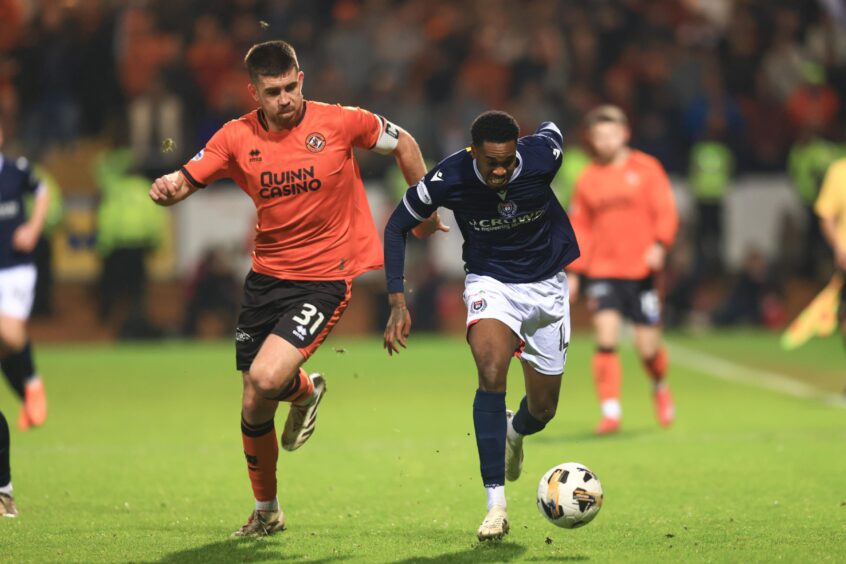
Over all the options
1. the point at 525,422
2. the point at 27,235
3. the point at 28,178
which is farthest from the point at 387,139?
the point at 28,178

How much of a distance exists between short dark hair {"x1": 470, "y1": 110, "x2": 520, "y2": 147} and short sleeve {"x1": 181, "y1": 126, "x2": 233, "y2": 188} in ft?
4.41

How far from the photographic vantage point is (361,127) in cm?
757

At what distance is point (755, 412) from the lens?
508 inches

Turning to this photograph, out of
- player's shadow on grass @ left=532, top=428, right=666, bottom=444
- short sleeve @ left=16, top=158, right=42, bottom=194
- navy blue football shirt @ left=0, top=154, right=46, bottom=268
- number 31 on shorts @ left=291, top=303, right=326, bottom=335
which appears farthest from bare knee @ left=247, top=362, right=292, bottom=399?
short sleeve @ left=16, top=158, right=42, bottom=194

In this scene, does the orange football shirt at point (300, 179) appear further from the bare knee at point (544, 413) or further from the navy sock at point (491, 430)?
the bare knee at point (544, 413)

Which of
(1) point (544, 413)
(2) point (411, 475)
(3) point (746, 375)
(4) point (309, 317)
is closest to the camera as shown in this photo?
(4) point (309, 317)

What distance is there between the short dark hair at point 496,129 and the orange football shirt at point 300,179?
0.86 metres

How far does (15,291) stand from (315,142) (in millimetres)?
4995

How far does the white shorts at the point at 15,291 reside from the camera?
1147cm

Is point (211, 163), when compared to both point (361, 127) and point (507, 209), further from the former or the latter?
point (507, 209)

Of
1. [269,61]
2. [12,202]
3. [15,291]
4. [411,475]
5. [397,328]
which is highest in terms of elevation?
[269,61]

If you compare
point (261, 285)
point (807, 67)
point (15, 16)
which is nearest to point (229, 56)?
point (15, 16)

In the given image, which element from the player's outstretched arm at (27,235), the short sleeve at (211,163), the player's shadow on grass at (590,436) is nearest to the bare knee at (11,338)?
the player's outstretched arm at (27,235)

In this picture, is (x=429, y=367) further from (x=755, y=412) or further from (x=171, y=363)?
(x=755, y=412)
